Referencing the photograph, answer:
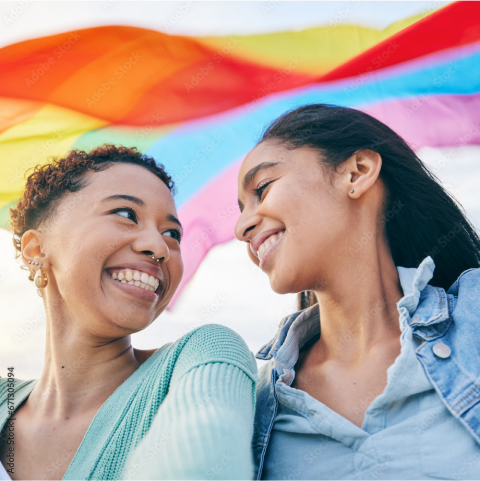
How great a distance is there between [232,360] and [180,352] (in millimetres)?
334

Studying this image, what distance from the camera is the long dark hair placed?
7.64 feet

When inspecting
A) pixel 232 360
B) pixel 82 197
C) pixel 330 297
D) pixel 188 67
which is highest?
pixel 188 67

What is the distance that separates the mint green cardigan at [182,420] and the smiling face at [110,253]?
0.27 m

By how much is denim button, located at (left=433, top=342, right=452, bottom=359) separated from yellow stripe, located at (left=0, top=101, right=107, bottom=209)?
2.55 meters

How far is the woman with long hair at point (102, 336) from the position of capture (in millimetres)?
1656

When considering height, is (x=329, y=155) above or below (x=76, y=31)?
below

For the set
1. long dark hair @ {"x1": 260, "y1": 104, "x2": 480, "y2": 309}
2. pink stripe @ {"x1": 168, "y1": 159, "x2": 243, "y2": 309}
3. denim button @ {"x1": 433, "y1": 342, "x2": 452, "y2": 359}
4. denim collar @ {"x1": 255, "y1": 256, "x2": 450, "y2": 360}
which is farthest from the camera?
pink stripe @ {"x1": 168, "y1": 159, "x2": 243, "y2": 309}

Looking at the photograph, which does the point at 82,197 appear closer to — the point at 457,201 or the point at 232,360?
the point at 232,360

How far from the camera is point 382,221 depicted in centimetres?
235

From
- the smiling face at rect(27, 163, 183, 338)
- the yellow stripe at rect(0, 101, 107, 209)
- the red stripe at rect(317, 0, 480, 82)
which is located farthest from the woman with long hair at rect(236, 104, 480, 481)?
the yellow stripe at rect(0, 101, 107, 209)

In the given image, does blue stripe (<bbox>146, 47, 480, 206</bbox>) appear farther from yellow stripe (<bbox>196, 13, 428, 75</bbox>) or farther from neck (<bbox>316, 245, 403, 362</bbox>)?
neck (<bbox>316, 245, 403, 362</bbox>)

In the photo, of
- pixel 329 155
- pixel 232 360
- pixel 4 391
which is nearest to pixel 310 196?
pixel 329 155

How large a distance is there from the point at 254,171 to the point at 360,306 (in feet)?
2.66

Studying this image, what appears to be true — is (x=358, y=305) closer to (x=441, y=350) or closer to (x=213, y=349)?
(x=441, y=350)
